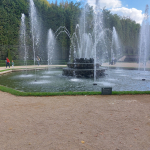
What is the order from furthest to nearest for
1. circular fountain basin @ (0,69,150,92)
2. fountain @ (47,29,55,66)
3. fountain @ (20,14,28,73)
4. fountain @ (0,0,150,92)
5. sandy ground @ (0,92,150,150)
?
1. fountain @ (47,29,55,66)
2. fountain @ (20,14,28,73)
3. fountain @ (0,0,150,92)
4. circular fountain basin @ (0,69,150,92)
5. sandy ground @ (0,92,150,150)

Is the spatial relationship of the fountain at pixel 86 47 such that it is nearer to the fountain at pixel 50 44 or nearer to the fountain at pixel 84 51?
the fountain at pixel 84 51

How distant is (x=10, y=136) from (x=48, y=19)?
2921 cm

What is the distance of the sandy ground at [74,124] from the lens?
2680mm

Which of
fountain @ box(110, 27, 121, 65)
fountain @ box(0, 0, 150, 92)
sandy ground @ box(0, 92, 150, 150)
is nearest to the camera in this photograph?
sandy ground @ box(0, 92, 150, 150)

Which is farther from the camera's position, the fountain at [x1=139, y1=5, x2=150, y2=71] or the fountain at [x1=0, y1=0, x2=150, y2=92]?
the fountain at [x1=139, y1=5, x2=150, y2=71]

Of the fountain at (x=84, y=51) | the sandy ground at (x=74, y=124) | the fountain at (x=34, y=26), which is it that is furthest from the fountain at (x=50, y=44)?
the sandy ground at (x=74, y=124)

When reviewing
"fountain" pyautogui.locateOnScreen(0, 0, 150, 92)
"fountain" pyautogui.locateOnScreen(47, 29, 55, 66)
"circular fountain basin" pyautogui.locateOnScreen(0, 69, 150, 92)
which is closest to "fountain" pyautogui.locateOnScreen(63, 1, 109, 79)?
"fountain" pyautogui.locateOnScreen(0, 0, 150, 92)

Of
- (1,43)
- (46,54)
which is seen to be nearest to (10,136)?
(1,43)

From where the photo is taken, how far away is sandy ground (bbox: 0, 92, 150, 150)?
2680mm

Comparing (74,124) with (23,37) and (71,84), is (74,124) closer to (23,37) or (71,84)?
(71,84)

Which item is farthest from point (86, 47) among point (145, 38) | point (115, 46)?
point (115, 46)

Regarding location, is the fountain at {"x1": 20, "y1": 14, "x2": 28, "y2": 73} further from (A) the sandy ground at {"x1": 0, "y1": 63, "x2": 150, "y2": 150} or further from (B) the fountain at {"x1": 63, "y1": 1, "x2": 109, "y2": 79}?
(A) the sandy ground at {"x1": 0, "y1": 63, "x2": 150, "y2": 150}

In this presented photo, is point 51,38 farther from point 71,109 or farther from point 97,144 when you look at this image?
point 97,144

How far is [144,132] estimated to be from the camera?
10.2 feet
